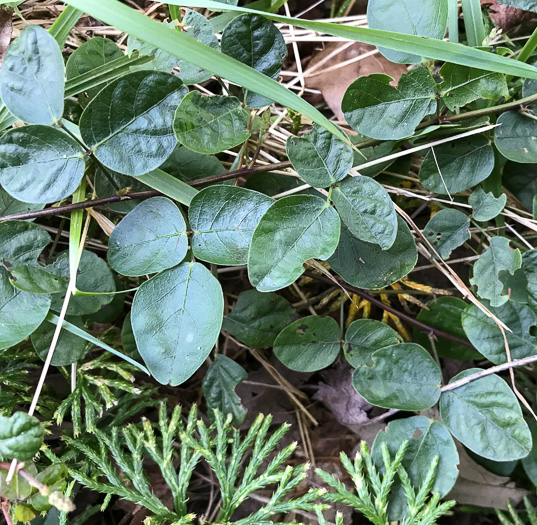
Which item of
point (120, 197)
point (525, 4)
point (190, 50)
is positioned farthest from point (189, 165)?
point (525, 4)

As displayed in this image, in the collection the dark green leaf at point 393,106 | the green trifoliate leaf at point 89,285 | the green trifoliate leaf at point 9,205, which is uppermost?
the dark green leaf at point 393,106

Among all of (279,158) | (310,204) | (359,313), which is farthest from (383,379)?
(279,158)

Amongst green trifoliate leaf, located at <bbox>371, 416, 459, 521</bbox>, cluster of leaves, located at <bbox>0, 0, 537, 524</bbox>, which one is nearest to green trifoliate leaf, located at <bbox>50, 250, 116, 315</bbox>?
cluster of leaves, located at <bbox>0, 0, 537, 524</bbox>

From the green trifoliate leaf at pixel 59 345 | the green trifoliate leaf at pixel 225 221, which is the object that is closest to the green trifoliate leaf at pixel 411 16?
the green trifoliate leaf at pixel 225 221

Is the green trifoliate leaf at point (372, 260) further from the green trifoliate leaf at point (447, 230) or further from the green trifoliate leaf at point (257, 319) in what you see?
the green trifoliate leaf at point (257, 319)

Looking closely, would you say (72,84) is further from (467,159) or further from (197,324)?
(467,159)

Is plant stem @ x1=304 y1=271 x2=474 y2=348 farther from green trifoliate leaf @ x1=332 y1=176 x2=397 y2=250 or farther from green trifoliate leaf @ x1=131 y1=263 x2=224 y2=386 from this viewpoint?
green trifoliate leaf @ x1=131 y1=263 x2=224 y2=386
